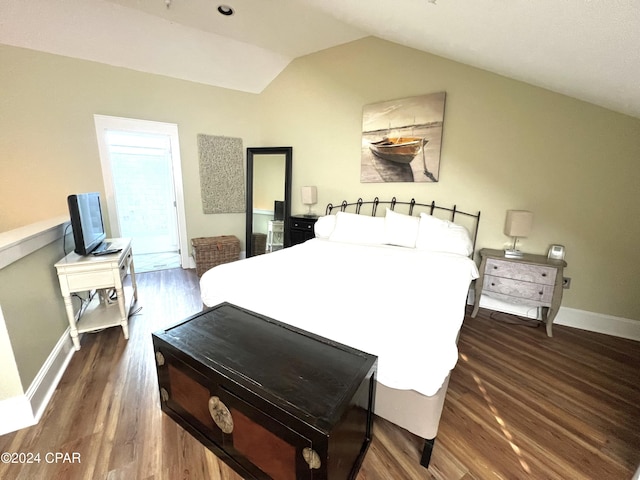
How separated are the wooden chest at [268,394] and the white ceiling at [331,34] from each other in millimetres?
1712

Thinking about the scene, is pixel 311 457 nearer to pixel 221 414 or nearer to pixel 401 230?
pixel 221 414

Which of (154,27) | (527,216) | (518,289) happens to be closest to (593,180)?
(527,216)

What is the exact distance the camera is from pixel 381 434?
1.42m

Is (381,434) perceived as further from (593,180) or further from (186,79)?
(186,79)

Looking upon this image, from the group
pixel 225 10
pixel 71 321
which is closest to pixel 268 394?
pixel 71 321

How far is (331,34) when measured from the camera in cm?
328

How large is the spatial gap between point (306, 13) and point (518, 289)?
3.60m

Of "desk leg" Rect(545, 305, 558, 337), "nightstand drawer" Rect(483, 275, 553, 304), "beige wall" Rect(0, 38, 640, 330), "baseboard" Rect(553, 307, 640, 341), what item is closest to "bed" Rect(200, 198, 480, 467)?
"nightstand drawer" Rect(483, 275, 553, 304)

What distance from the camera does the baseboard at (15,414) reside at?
1.38 m

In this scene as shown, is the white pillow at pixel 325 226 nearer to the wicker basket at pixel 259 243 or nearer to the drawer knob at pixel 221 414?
the wicker basket at pixel 259 243

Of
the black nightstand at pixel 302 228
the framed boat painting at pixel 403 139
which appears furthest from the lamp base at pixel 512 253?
the black nightstand at pixel 302 228

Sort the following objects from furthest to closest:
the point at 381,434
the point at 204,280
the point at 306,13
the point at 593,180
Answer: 1. the point at 306,13
2. the point at 593,180
3. the point at 204,280
4. the point at 381,434

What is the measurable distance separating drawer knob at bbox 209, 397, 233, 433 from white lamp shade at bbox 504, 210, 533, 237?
2.75 m

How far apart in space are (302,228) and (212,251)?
4.58 feet
